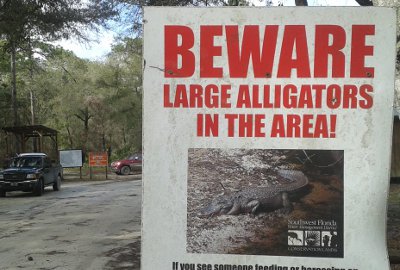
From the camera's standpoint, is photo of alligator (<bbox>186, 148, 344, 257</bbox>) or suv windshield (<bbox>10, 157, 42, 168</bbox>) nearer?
photo of alligator (<bbox>186, 148, 344, 257</bbox>)

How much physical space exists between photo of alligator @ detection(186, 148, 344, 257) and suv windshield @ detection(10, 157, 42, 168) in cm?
1960

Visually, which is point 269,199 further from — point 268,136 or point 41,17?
point 41,17

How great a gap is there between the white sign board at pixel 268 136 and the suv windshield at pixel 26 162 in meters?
19.5

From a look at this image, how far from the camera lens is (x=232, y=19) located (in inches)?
87.6

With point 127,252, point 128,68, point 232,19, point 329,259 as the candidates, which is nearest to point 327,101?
point 232,19

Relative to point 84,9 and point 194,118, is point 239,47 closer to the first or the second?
point 194,118

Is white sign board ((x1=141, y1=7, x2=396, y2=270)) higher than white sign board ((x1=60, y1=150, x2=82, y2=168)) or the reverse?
higher

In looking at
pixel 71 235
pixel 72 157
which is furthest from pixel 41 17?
pixel 72 157

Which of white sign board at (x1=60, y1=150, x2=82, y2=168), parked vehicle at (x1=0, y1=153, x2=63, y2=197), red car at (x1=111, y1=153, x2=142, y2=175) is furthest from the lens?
red car at (x1=111, y1=153, x2=142, y2=175)

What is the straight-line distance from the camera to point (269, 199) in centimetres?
223

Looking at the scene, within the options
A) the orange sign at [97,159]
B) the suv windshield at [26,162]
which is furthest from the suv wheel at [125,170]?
the suv windshield at [26,162]

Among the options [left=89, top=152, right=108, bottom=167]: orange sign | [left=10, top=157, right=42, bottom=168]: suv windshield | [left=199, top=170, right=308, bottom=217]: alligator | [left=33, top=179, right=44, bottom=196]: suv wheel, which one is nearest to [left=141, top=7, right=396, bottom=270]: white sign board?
[left=199, top=170, right=308, bottom=217]: alligator

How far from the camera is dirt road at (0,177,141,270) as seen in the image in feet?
24.3

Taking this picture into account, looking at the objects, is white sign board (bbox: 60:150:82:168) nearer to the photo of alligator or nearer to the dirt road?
the dirt road
